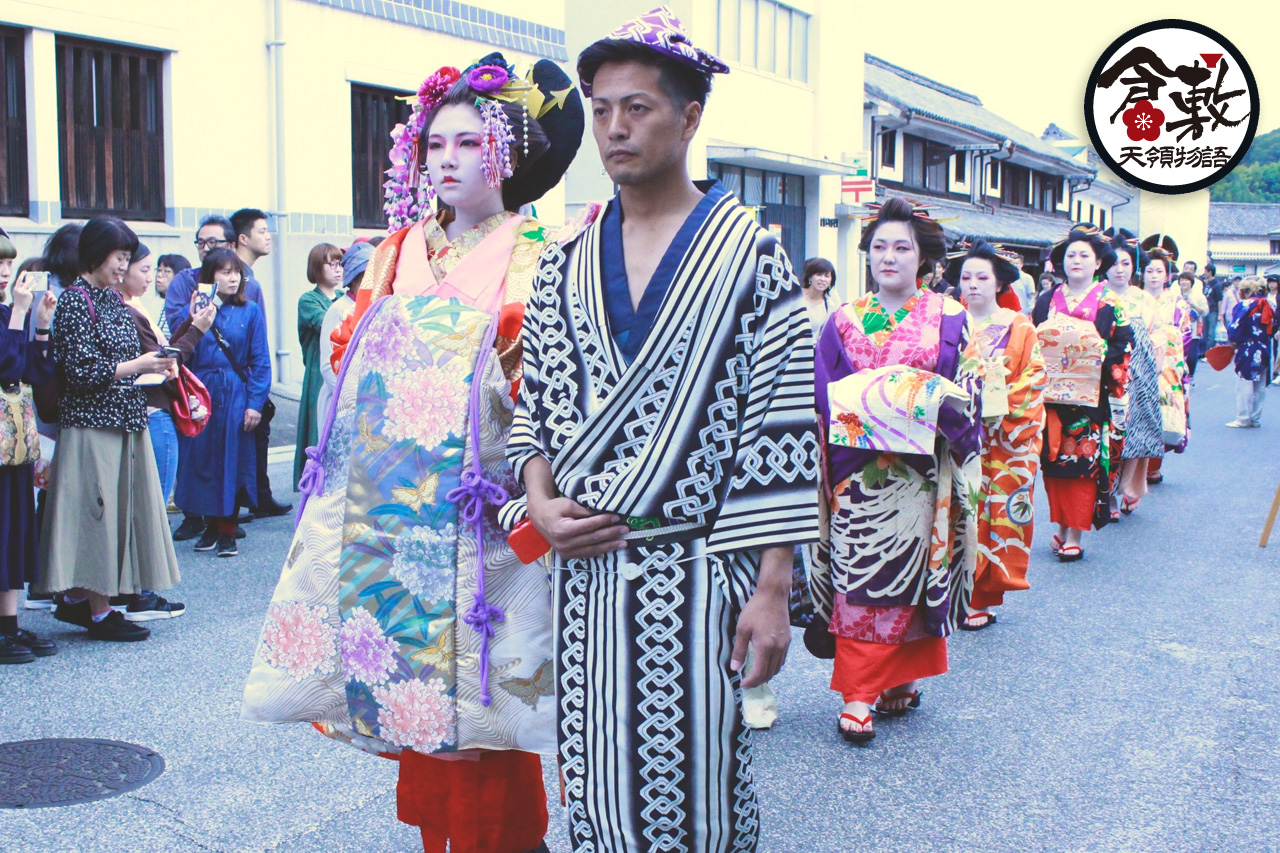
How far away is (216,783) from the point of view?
377cm

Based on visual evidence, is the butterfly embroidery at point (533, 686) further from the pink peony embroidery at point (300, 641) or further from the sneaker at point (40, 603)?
the sneaker at point (40, 603)

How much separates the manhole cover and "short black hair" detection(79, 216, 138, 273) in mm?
2104

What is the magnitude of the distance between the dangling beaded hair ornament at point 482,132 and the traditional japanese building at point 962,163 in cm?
2067

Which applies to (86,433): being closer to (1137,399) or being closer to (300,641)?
(300,641)

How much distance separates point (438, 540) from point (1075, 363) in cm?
568

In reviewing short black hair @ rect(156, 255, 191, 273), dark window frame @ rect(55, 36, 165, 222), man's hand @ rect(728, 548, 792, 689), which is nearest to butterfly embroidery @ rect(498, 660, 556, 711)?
man's hand @ rect(728, 548, 792, 689)

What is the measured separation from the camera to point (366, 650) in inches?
107

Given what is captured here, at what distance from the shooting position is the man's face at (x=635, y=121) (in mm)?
2229

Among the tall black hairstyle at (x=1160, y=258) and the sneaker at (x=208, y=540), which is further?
the tall black hairstyle at (x=1160, y=258)

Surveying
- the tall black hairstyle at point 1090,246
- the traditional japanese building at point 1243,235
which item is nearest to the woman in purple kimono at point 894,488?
the tall black hairstyle at point 1090,246

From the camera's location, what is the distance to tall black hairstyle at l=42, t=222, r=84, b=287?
5.39 m

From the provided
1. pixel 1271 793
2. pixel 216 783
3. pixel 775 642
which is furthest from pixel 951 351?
pixel 216 783

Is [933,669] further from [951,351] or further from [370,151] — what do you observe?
[370,151]

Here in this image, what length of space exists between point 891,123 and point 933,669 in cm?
2442
